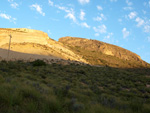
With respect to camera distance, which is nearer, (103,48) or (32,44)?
(32,44)

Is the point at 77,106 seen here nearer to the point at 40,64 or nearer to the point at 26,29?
the point at 40,64

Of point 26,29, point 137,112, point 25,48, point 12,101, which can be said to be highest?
point 26,29

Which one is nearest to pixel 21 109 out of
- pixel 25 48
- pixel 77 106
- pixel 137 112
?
pixel 77 106

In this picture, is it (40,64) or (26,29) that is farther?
(26,29)

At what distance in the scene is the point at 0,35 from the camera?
48.5m

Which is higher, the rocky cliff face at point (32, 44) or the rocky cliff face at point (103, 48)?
the rocky cliff face at point (103, 48)

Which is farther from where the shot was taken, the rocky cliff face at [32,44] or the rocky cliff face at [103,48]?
the rocky cliff face at [103,48]

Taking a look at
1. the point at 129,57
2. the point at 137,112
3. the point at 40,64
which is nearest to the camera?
the point at 137,112

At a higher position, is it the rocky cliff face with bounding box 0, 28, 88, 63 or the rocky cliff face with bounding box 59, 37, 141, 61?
the rocky cliff face with bounding box 59, 37, 141, 61

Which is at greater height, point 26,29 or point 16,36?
point 26,29

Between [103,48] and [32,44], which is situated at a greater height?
[103,48]

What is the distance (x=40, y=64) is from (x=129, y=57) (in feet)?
270

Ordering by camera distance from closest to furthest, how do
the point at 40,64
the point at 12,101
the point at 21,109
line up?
the point at 21,109 < the point at 12,101 < the point at 40,64

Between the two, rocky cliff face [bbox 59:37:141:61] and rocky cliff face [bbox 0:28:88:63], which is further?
rocky cliff face [bbox 59:37:141:61]
